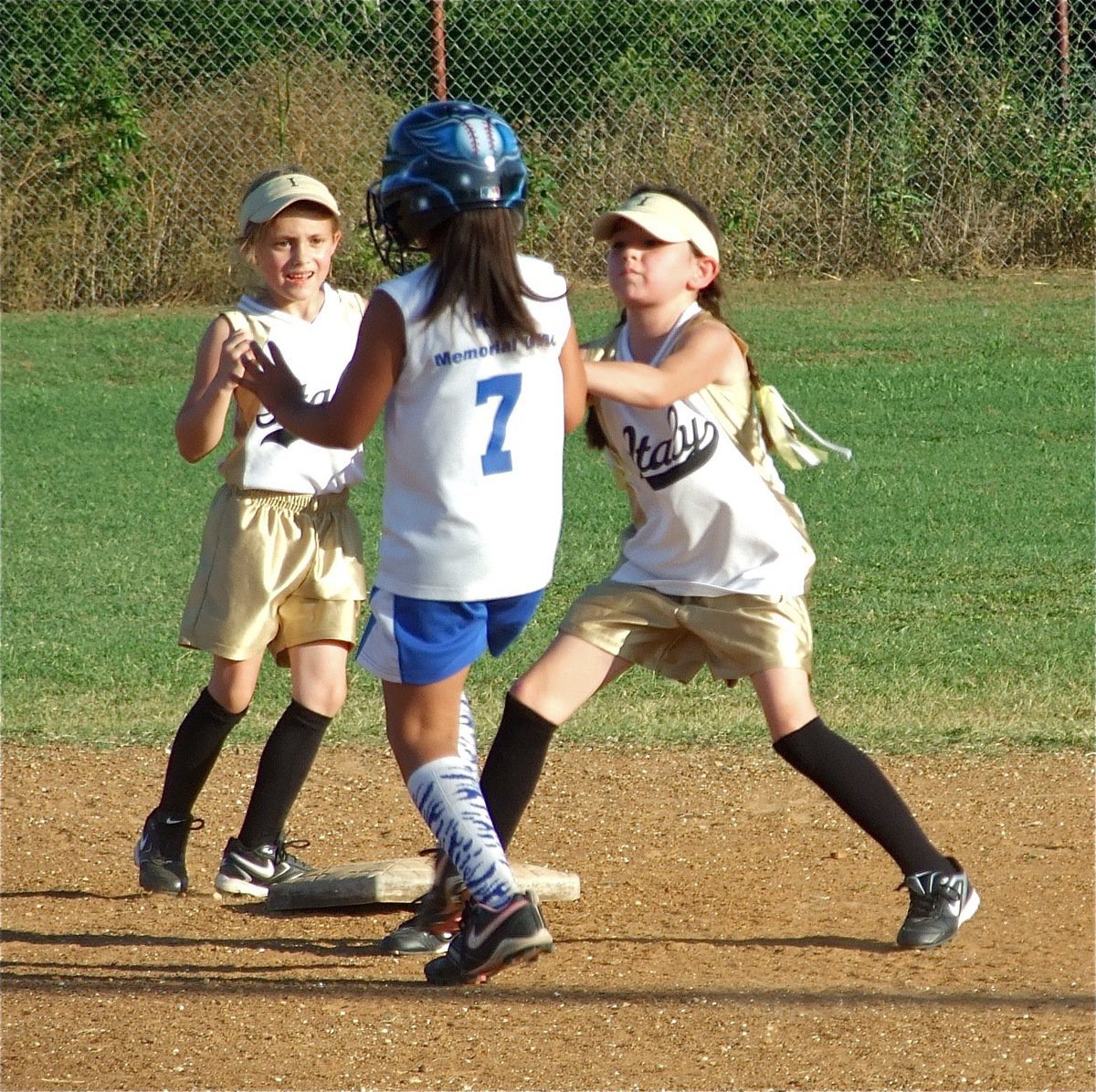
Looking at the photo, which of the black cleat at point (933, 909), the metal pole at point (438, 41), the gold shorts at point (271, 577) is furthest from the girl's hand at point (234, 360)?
the metal pole at point (438, 41)

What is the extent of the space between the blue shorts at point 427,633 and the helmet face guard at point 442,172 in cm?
67

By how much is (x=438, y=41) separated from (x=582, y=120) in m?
1.37

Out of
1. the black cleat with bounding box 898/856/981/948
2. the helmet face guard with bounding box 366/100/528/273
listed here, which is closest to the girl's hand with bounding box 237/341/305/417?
the helmet face guard with bounding box 366/100/528/273

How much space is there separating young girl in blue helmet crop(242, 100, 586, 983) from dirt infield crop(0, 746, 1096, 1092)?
298 mm

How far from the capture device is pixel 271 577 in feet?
13.9

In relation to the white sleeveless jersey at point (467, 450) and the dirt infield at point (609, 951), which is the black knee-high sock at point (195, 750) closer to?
the dirt infield at point (609, 951)

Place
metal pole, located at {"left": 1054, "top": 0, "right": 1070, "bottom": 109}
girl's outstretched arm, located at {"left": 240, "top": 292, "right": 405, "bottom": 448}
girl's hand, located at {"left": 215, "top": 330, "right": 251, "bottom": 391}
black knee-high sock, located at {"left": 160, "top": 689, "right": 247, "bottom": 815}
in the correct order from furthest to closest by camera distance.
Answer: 1. metal pole, located at {"left": 1054, "top": 0, "right": 1070, "bottom": 109}
2. black knee-high sock, located at {"left": 160, "top": 689, "right": 247, "bottom": 815}
3. girl's hand, located at {"left": 215, "top": 330, "right": 251, "bottom": 391}
4. girl's outstretched arm, located at {"left": 240, "top": 292, "right": 405, "bottom": 448}

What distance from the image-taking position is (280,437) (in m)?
4.25

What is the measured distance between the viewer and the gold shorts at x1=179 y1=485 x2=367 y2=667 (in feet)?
13.9

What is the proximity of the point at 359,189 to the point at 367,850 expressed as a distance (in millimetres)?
10098

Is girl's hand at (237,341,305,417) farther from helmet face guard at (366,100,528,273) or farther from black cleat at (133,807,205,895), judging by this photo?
black cleat at (133,807,205,895)

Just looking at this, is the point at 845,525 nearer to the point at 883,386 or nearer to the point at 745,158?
the point at 883,386

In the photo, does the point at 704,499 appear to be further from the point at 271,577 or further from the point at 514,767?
the point at 271,577

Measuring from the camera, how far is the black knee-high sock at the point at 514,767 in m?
3.89
